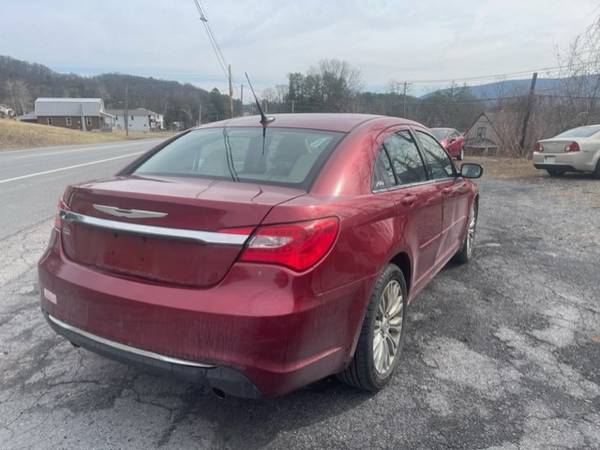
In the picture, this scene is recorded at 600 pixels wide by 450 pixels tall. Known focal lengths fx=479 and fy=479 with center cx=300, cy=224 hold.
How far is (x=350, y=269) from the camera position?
236 cm

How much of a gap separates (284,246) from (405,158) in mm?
1716

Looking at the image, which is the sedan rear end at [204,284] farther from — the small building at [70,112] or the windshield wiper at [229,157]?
the small building at [70,112]

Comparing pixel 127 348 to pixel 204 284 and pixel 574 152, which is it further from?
pixel 574 152

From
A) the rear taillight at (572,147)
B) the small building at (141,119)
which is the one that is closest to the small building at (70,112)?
the small building at (141,119)

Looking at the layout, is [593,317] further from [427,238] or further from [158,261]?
[158,261]

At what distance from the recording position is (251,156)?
2.93 meters

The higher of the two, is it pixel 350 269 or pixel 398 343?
pixel 350 269

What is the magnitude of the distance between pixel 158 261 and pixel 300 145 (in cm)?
118

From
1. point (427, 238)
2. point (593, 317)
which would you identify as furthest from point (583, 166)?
point (427, 238)

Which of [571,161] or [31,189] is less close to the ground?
[571,161]

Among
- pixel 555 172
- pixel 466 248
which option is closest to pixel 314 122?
pixel 466 248

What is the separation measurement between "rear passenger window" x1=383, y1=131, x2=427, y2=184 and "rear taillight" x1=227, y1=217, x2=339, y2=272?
1.27m

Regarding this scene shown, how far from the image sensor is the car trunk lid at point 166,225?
2131 mm

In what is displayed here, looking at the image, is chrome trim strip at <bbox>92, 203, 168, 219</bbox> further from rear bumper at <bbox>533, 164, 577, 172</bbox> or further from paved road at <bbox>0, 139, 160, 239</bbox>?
rear bumper at <bbox>533, 164, 577, 172</bbox>
